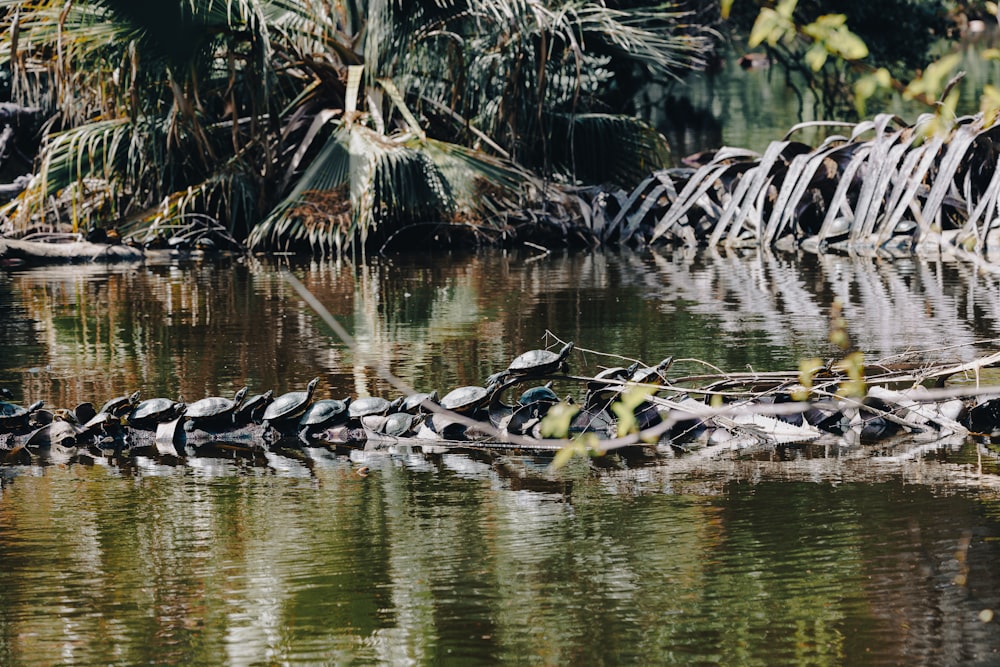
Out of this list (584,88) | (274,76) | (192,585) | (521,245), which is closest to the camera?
(192,585)

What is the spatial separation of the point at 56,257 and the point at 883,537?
519 inches

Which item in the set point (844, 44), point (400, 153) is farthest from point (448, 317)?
point (844, 44)

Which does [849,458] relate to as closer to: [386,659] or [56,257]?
[386,659]

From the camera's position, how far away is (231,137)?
17781 millimetres

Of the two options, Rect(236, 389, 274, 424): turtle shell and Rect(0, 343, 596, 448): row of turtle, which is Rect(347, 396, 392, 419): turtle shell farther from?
Rect(236, 389, 274, 424): turtle shell

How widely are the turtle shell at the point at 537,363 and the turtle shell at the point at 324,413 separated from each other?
0.84m

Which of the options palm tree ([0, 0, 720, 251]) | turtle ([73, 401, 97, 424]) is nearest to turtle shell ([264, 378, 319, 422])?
turtle ([73, 401, 97, 424])

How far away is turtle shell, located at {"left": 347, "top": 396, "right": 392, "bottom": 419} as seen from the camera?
727cm

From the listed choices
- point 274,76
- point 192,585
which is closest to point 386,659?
point 192,585

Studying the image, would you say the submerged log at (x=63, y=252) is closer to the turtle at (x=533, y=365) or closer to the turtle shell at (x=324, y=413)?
the turtle shell at (x=324, y=413)

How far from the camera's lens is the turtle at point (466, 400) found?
713 centimetres

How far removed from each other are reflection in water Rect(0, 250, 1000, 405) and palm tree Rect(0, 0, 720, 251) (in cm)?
100

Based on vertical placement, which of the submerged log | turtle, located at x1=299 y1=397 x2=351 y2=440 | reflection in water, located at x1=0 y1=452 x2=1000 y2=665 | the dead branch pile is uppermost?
the dead branch pile

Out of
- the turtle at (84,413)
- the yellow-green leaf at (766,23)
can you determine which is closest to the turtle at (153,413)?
the turtle at (84,413)
